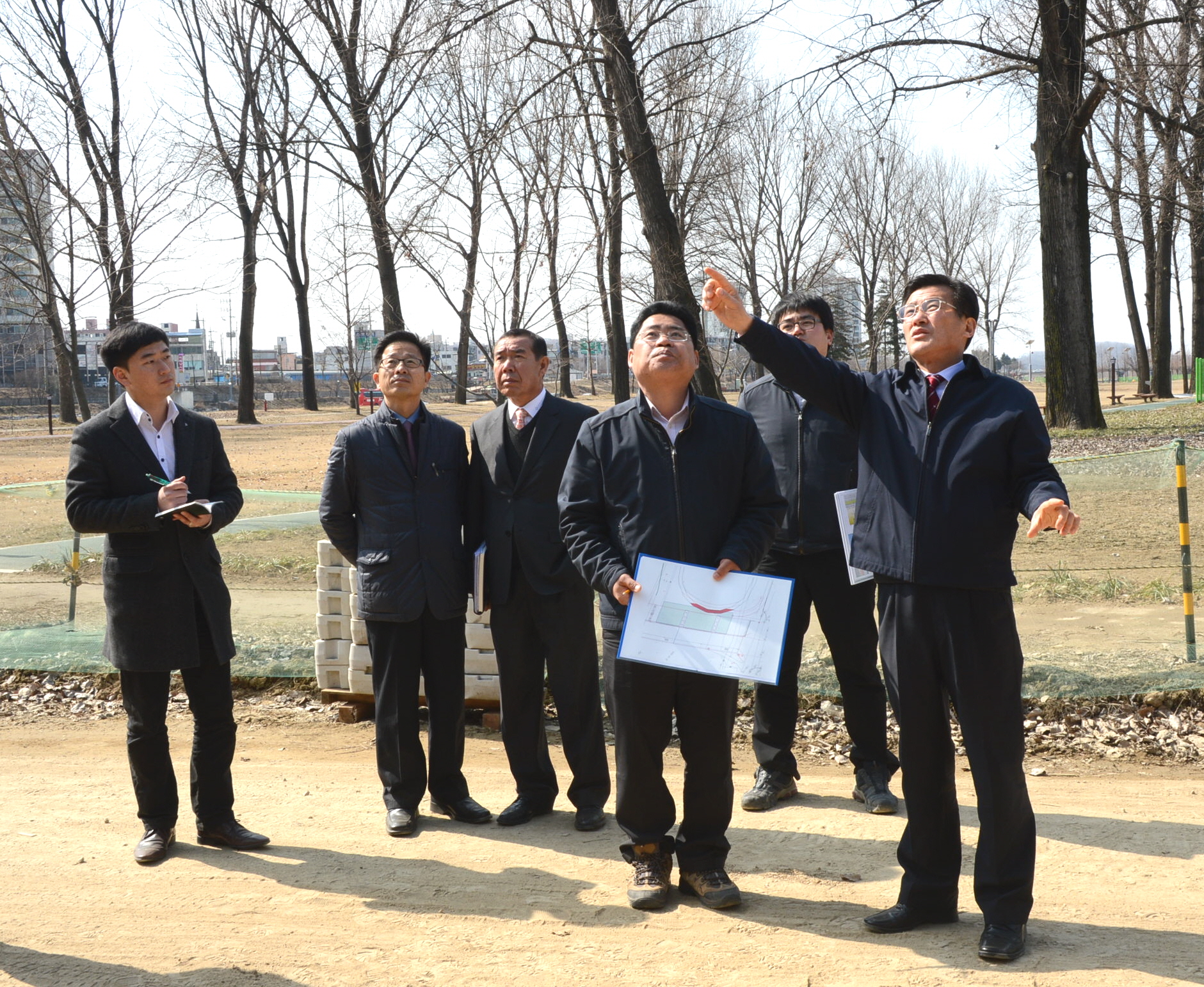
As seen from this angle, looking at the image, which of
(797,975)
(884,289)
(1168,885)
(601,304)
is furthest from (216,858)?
(884,289)

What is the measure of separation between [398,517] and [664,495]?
152 cm

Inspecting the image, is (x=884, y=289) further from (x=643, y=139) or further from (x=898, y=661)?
(x=898, y=661)

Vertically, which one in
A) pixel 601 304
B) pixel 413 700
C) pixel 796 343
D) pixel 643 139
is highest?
pixel 643 139

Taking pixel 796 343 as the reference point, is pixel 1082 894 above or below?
below

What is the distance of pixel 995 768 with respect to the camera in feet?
11.8

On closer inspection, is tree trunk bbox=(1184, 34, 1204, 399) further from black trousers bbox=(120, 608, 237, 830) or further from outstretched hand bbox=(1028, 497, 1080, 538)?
black trousers bbox=(120, 608, 237, 830)

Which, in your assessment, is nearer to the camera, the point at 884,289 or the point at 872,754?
the point at 872,754

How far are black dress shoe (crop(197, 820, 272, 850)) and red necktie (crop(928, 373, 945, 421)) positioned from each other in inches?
131

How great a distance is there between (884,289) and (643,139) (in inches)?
1439

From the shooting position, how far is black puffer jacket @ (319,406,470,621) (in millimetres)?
4918

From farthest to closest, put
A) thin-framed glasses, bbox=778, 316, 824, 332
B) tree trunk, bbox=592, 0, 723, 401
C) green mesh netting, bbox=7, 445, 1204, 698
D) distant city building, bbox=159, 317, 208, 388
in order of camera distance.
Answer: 1. distant city building, bbox=159, 317, 208, 388
2. tree trunk, bbox=592, 0, 723, 401
3. green mesh netting, bbox=7, 445, 1204, 698
4. thin-framed glasses, bbox=778, 316, 824, 332

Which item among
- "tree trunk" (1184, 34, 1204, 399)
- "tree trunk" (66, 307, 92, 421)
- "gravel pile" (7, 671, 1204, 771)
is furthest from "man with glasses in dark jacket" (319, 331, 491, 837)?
"tree trunk" (1184, 34, 1204, 399)

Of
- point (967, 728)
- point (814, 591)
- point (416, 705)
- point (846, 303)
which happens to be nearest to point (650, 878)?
point (967, 728)

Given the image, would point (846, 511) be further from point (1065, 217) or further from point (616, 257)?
point (1065, 217)
